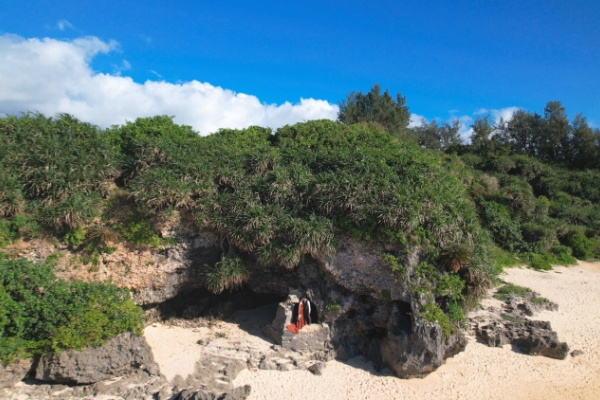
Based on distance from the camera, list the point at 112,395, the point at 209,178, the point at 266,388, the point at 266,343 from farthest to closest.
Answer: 1. the point at 209,178
2. the point at 266,343
3. the point at 266,388
4. the point at 112,395

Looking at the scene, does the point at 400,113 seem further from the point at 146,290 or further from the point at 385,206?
the point at 146,290

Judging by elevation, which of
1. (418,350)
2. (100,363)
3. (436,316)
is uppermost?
(436,316)

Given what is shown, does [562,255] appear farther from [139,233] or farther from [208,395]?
[139,233]

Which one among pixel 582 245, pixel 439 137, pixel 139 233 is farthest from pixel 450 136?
pixel 139 233

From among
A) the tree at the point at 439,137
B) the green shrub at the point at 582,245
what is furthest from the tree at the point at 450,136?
the green shrub at the point at 582,245

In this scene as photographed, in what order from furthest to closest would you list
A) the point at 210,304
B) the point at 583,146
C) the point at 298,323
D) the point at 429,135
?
the point at 429,135 < the point at 583,146 < the point at 210,304 < the point at 298,323

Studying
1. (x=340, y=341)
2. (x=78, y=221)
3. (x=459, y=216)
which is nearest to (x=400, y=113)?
(x=459, y=216)

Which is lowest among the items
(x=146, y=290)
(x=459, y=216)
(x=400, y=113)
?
(x=146, y=290)

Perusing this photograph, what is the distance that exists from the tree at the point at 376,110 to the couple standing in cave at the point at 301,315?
95.8ft

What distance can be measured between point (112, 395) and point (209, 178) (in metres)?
7.83

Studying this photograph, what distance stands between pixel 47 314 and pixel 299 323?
306 inches

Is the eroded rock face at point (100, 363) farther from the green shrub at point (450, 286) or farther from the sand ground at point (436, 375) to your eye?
the green shrub at point (450, 286)

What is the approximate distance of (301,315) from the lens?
13.9 meters

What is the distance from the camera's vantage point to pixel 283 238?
1388cm
